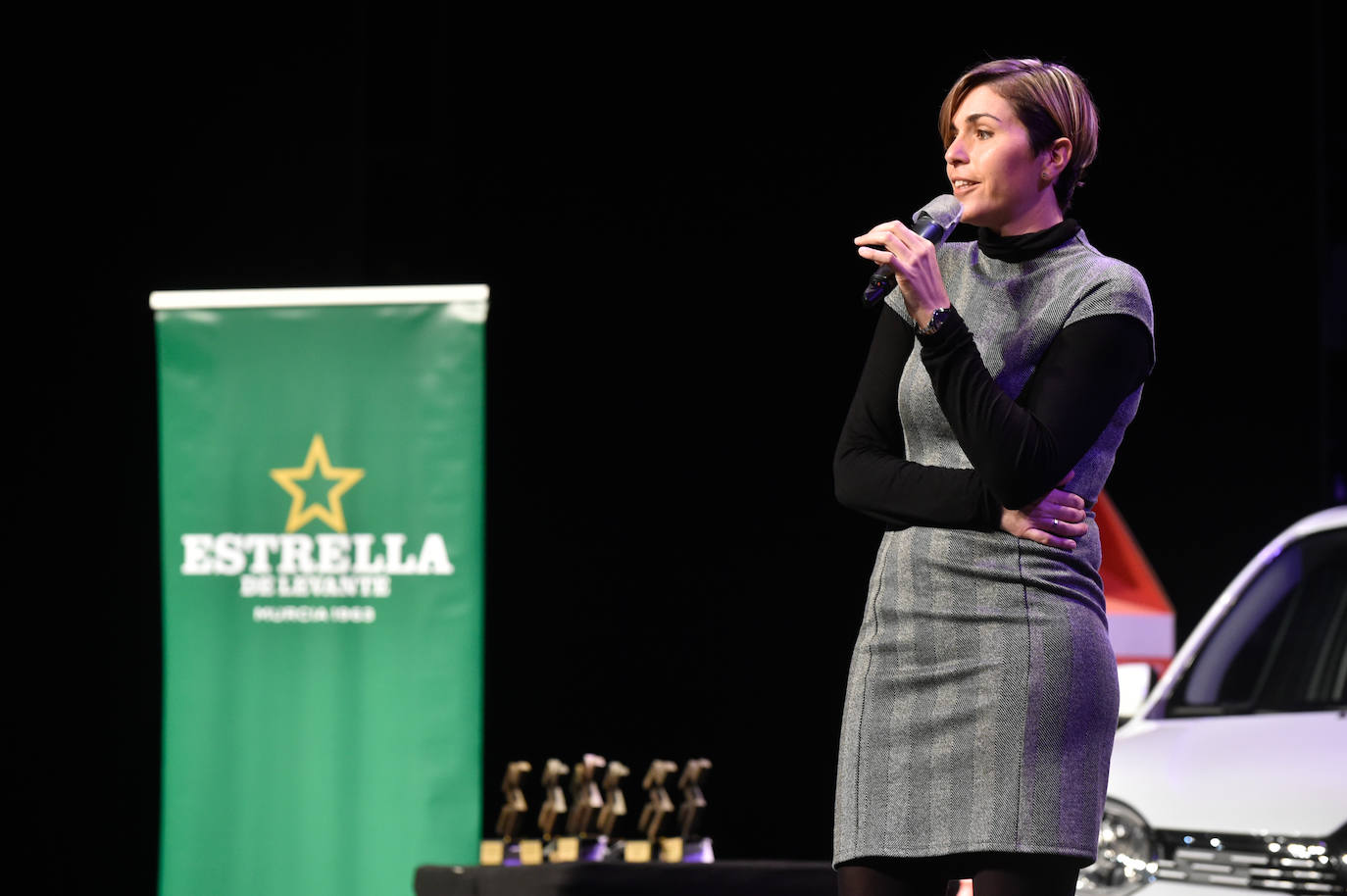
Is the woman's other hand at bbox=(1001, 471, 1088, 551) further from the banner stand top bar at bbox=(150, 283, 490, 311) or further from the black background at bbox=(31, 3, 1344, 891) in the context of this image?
the black background at bbox=(31, 3, 1344, 891)

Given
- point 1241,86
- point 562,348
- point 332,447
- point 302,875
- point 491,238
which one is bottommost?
point 302,875

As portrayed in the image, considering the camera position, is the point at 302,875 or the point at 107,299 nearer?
the point at 302,875

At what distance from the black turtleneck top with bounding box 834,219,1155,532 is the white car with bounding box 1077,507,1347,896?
1454 mm

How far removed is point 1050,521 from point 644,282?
4313 mm

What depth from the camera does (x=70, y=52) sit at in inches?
219

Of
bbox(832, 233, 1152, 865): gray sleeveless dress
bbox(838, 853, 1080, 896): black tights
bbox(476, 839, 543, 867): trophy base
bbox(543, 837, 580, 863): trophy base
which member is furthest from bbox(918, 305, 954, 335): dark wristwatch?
bbox(543, 837, 580, 863): trophy base

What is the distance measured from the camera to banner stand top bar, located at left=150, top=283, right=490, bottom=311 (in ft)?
12.6

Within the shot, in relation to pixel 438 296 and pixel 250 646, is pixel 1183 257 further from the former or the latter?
pixel 250 646

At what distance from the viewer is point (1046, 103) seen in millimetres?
1614

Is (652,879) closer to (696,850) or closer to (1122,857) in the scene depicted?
(696,850)

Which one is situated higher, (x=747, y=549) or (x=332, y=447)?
(x=332, y=447)

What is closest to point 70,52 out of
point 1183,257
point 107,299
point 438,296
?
point 107,299

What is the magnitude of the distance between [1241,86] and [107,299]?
425 centimetres

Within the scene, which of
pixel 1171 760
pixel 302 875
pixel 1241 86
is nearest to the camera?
pixel 1171 760
